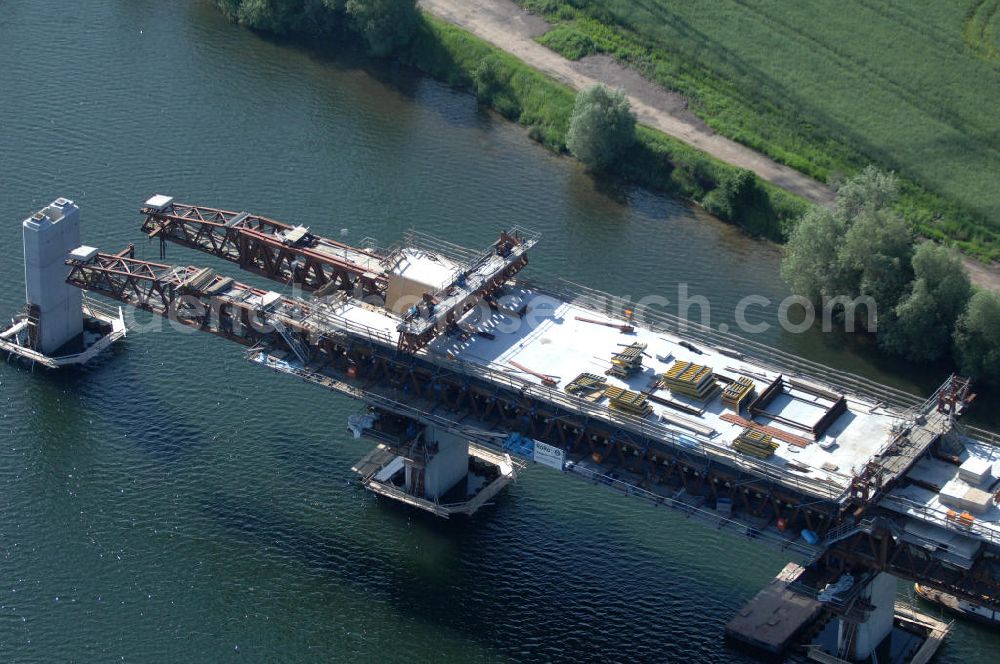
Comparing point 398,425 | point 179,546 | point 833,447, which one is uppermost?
point 833,447

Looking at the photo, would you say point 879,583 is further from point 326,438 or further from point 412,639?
point 326,438

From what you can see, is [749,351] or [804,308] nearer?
[749,351]

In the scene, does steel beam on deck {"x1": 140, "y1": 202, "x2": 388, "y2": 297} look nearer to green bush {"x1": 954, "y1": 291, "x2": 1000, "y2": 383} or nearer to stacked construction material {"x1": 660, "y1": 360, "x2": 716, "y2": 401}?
stacked construction material {"x1": 660, "y1": 360, "x2": 716, "y2": 401}

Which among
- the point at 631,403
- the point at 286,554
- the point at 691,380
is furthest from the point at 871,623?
the point at 286,554

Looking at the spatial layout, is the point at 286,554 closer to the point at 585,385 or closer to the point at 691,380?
the point at 585,385

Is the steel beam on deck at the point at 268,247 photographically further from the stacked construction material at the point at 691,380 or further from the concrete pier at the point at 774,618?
the concrete pier at the point at 774,618

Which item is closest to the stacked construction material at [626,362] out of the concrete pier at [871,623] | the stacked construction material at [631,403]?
the stacked construction material at [631,403]

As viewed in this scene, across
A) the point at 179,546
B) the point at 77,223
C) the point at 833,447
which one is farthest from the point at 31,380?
the point at 833,447
